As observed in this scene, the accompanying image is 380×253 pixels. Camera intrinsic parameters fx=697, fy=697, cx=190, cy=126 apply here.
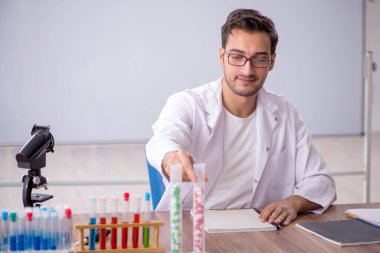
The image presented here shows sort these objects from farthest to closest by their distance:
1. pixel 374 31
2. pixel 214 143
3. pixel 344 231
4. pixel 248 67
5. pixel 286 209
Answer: pixel 374 31 → pixel 214 143 → pixel 248 67 → pixel 286 209 → pixel 344 231

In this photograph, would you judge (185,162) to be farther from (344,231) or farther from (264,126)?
(264,126)

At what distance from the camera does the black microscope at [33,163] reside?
238cm

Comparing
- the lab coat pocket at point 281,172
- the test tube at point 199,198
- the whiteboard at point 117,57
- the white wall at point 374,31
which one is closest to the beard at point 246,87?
the lab coat pocket at point 281,172

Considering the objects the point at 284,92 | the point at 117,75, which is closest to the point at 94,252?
the point at 117,75

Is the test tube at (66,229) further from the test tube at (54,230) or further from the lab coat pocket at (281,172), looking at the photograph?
the lab coat pocket at (281,172)

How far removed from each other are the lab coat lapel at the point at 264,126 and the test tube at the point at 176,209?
97cm

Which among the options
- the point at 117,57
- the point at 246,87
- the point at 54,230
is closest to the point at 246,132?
the point at 246,87

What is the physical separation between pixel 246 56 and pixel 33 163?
95 centimetres

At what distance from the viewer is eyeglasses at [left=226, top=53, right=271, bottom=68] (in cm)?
278

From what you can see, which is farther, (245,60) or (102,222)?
(245,60)

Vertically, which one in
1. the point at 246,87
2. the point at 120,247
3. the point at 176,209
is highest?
the point at 246,87

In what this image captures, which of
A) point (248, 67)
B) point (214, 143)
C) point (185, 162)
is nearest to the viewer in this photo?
point (185, 162)

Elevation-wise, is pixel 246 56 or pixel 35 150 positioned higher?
pixel 246 56

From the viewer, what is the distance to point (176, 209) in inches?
76.5
